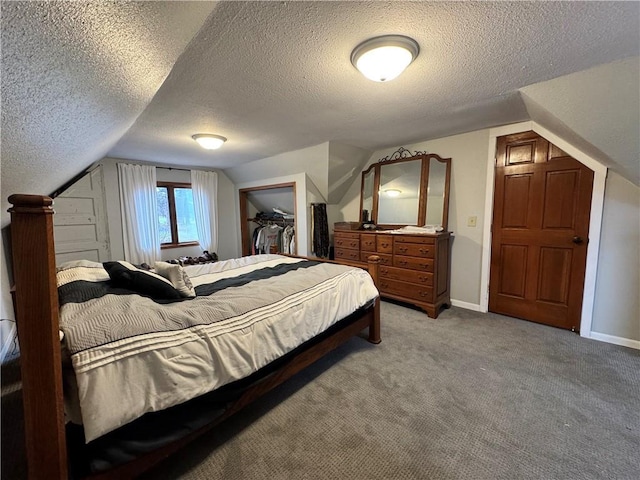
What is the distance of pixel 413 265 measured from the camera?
323cm

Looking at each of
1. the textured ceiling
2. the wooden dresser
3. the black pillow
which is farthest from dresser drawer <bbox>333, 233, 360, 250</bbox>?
the black pillow

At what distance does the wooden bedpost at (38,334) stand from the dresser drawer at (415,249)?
306 centimetres

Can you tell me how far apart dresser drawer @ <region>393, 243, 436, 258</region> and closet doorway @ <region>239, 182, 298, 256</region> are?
7.78 feet

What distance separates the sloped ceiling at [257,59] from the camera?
36.9 inches

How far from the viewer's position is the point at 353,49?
154cm

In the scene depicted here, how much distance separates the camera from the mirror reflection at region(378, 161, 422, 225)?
3652 millimetres

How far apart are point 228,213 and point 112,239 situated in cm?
201

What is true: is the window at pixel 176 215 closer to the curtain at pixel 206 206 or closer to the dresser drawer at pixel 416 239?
the curtain at pixel 206 206

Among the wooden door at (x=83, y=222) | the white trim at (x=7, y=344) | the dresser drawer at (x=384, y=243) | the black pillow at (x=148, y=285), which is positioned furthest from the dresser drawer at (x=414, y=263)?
the wooden door at (x=83, y=222)

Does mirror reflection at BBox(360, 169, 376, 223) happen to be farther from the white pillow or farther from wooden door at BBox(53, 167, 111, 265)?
wooden door at BBox(53, 167, 111, 265)

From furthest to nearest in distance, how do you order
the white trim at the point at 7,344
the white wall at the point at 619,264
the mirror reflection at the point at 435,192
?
1. the mirror reflection at the point at 435,192
2. the white wall at the point at 619,264
3. the white trim at the point at 7,344

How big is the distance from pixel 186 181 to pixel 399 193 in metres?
3.75

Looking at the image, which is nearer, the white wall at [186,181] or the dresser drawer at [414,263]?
the dresser drawer at [414,263]

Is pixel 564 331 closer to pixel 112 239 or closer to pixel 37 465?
pixel 37 465
